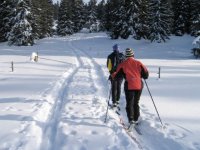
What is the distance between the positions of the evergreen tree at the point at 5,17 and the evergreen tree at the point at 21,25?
3566mm

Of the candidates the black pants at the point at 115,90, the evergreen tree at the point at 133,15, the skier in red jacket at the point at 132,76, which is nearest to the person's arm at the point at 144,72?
the skier in red jacket at the point at 132,76

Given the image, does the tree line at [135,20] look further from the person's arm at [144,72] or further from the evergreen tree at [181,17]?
the person's arm at [144,72]

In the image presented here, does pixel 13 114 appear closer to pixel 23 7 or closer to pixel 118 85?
pixel 118 85

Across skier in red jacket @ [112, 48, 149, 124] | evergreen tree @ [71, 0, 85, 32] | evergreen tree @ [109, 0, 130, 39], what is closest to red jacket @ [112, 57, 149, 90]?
skier in red jacket @ [112, 48, 149, 124]

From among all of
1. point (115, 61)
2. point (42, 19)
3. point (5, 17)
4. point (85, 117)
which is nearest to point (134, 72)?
point (85, 117)

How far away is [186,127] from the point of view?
32.2ft

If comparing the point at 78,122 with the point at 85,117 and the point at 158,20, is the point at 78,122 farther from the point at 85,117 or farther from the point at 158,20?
the point at 158,20

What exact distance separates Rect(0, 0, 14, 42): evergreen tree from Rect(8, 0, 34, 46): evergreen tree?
11.7ft

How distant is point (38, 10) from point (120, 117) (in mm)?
61361

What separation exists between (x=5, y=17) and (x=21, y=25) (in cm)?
650

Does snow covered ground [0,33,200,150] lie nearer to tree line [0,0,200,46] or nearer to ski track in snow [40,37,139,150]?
ski track in snow [40,37,139,150]

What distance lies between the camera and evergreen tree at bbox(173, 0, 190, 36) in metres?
57.4

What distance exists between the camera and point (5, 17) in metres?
60.9

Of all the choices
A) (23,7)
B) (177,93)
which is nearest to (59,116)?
(177,93)
